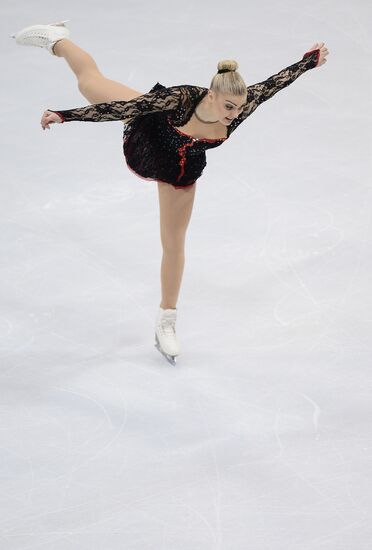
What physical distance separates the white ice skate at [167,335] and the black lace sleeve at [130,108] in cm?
79

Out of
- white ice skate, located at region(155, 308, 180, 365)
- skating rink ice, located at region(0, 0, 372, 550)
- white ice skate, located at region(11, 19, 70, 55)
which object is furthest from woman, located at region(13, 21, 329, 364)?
skating rink ice, located at region(0, 0, 372, 550)

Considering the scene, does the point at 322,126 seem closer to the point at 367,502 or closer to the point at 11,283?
the point at 11,283

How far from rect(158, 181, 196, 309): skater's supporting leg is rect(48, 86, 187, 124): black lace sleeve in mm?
344

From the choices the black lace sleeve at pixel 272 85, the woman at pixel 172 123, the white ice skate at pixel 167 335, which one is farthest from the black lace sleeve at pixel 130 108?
the white ice skate at pixel 167 335

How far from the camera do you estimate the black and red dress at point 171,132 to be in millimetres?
3141

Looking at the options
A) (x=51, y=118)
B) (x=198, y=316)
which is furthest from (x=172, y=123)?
(x=198, y=316)

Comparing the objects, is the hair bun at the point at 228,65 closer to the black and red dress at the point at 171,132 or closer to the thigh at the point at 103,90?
the black and red dress at the point at 171,132

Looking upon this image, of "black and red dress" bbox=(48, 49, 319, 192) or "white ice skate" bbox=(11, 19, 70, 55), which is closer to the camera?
"black and red dress" bbox=(48, 49, 319, 192)

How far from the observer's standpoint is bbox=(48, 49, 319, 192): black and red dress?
3141 millimetres

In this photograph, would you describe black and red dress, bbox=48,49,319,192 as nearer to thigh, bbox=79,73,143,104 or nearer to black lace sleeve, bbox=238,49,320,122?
black lace sleeve, bbox=238,49,320,122

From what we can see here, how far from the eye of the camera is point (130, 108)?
304 centimetres

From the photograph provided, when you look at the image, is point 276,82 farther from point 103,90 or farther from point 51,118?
point 51,118

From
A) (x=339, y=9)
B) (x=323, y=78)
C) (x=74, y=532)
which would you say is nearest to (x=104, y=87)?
(x=74, y=532)

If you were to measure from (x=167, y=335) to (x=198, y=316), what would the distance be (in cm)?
32
